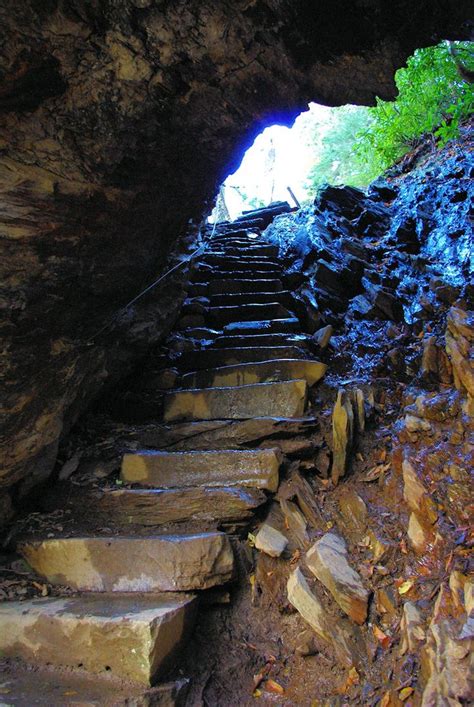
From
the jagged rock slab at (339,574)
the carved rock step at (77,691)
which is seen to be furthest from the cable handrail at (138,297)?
the jagged rock slab at (339,574)

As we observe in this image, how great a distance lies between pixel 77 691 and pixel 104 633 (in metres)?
0.30

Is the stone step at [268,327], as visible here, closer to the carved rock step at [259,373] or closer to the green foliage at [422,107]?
the carved rock step at [259,373]

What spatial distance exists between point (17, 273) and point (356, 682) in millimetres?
3133

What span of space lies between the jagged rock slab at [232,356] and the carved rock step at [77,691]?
339 centimetres

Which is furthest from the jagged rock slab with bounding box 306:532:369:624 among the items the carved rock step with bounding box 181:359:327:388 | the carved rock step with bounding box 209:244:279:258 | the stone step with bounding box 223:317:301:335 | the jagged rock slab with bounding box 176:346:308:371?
the carved rock step with bounding box 209:244:279:258

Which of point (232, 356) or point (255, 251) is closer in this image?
point (232, 356)

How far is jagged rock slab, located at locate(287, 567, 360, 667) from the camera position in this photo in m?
2.57

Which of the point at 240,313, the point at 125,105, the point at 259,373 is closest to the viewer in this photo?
the point at 125,105

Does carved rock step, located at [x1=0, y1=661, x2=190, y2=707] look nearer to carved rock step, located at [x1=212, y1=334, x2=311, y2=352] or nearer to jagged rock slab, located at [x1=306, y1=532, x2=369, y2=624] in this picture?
jagged rock slab, located at [x1=306, y1=532, x2=369, y2=624]

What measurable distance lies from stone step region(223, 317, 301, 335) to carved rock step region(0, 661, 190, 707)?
421 cm

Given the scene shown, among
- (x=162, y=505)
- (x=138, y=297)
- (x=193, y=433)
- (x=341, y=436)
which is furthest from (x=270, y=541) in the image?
(x=138, y=297)

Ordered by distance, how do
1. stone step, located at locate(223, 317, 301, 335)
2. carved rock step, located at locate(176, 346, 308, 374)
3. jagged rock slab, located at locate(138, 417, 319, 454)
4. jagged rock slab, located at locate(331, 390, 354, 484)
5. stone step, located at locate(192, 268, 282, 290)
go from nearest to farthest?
jagged rock slab, located at locate(331, 390, 354, 484), jagged rock slab, located at locate(138, 417, 319, 454), carved rock step, located at locate(176, 346, 308, 374), stone step, located at locate(223, 317, 301, 335), stone step, located at locate(192, 268, 282, 290)

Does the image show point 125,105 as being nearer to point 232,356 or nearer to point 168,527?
point 168,527

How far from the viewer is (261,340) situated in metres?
5.64
